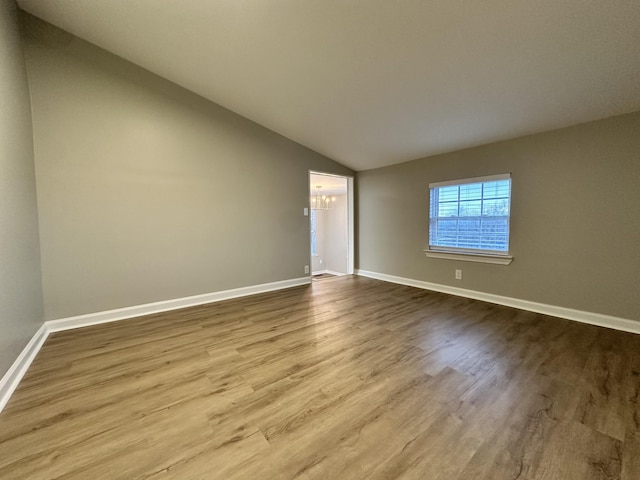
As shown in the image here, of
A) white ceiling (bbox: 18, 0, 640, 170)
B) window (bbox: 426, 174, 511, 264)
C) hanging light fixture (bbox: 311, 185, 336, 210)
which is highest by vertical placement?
white ceiling (bbox: 18, 0, 640, 170)

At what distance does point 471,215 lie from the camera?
3.61 metres

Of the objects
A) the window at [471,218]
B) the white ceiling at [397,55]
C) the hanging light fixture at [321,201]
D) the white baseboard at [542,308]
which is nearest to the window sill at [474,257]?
the window at [471,218]

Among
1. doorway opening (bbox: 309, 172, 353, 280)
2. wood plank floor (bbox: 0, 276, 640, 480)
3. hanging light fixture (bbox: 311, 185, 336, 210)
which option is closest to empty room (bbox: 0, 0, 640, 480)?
wood plank floor (bbox: 0, 276, 640, 480)

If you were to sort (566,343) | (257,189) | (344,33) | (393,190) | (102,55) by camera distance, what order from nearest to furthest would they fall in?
1. (344,33)
2. (566,343)
3. (102,55)
4. (257,189)
5. (393,190)

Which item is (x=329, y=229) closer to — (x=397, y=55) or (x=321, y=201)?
(x=321, y=201)

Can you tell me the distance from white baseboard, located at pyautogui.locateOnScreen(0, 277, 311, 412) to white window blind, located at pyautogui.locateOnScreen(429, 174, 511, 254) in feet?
7.86

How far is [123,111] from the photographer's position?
2.88 metres

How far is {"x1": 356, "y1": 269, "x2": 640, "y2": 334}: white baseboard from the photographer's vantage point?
8.21ft

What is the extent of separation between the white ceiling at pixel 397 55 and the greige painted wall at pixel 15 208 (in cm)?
74

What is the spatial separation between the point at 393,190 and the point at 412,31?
9.16 ft

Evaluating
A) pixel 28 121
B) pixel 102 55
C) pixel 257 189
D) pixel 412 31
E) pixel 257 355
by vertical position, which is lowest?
pixel 257 355

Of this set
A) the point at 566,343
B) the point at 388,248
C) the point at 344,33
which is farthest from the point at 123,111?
the point at 566,343

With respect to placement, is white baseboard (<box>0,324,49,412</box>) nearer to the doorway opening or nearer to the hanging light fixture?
the doorway opening

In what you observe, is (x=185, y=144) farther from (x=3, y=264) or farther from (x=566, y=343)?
(x=566, y=343)
